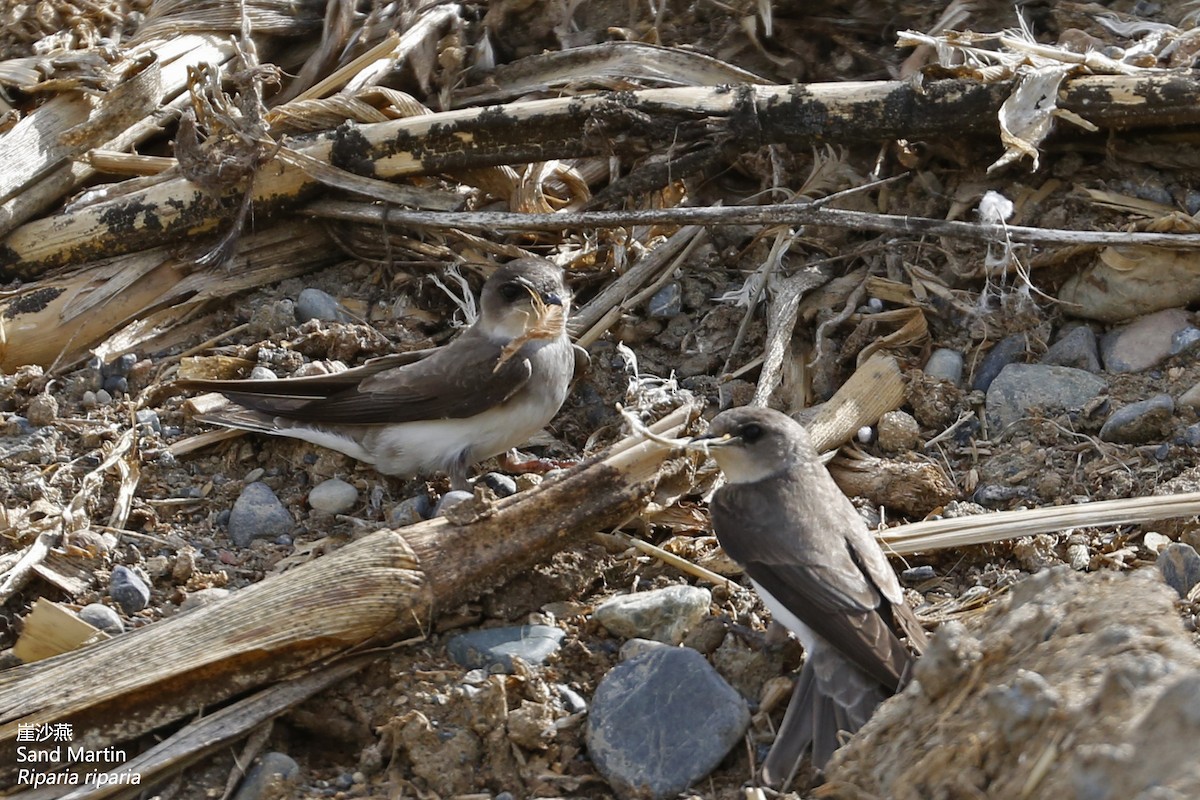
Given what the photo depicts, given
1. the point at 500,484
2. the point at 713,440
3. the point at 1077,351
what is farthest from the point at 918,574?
the point at 500,484

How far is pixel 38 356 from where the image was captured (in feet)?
21.6

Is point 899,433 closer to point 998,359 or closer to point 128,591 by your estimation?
point 998,359

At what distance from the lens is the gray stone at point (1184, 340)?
5.85 metres

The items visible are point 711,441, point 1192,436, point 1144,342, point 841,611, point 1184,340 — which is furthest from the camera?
point 1144,342

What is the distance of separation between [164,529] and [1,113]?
3.11 m

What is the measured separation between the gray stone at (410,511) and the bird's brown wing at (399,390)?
371 millimetres

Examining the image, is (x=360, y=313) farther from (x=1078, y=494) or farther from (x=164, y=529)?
(x=1078, y=494)

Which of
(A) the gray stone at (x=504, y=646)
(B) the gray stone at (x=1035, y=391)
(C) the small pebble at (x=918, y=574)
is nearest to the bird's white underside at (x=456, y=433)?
(A) the gray stone at (x=504, y=646)

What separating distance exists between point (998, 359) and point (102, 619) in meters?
3.93

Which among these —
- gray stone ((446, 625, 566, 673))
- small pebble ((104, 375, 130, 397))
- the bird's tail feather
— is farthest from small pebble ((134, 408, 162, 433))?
the bird's tail feather

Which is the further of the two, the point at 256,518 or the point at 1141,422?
the point at 256,518

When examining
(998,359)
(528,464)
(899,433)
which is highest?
(998,359)

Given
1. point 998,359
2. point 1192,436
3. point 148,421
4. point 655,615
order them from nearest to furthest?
point 655,615, point 1192,436, point 998,359, point 148,421

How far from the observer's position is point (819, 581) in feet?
15.5
